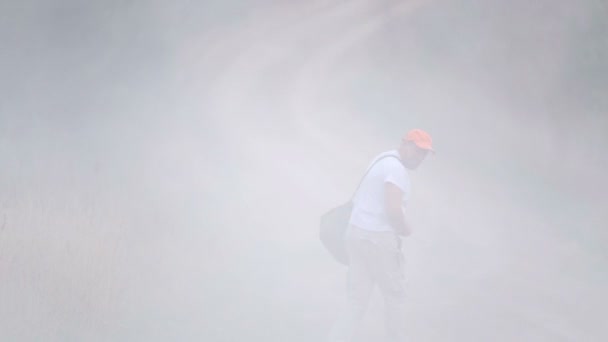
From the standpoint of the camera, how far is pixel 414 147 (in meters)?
7.74

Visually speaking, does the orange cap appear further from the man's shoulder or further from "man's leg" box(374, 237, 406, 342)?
"man's leg" box(374, 237, 406, 342)

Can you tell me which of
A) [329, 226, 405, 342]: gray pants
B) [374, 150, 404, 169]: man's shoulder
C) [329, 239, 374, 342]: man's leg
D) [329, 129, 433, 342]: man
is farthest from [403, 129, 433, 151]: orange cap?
[329, 239, 374, 342]: man's leg

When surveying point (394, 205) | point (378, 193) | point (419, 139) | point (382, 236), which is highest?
point (419, 139)

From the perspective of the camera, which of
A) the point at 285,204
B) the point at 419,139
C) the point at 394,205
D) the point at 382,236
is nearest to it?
the point at 394,205

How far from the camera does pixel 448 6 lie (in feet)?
58.6

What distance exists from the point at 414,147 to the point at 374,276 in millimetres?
955

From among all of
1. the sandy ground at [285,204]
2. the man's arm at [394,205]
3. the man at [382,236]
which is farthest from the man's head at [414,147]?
the sandy ground at [285,204]

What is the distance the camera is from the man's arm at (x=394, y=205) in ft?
24.4

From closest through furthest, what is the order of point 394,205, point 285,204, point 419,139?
point 394,205 → point 419,139 → point 285,204

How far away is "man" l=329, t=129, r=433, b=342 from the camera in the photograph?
24.8ft

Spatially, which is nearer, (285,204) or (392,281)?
(392,281)

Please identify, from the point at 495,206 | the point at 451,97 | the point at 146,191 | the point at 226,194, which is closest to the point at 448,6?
the point at 451,97

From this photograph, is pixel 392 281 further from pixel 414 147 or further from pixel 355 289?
pixel 414 147

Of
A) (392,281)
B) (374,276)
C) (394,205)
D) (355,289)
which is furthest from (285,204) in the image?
(394,205)
